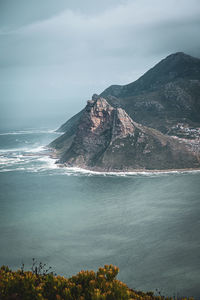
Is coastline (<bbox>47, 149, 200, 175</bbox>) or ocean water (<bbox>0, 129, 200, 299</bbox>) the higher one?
coastline (<bbox>47, 149, 200, 175</bbox>)

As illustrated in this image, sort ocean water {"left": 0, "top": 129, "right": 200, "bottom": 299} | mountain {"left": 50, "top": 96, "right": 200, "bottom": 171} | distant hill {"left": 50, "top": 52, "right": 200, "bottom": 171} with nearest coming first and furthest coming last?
1. ocean water {"left": 0, "top": 129, "right": 200, "bottom": 299}
2. mountain {"left": 50, "top": 96, "right": 200, "bottom": 171}
3. distant hill {"left": 50, "top": 52, "right": 200, "bottom": 171}

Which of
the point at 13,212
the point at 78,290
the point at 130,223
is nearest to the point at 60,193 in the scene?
the point at 13,212

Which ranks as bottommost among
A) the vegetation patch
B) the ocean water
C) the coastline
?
the ocean water

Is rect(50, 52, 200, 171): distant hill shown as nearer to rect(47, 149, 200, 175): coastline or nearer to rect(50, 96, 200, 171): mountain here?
rect(50, 96, 200, 171): mountain

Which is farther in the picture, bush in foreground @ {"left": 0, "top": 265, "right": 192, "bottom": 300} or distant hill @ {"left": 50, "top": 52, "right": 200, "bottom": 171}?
distant hill @ {"left": 50, "top": 52, "right": 200, "bottom": 171}

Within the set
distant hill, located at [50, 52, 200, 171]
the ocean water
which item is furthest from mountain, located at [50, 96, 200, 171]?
the ocean water

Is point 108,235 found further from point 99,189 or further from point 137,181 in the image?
point 137,181
